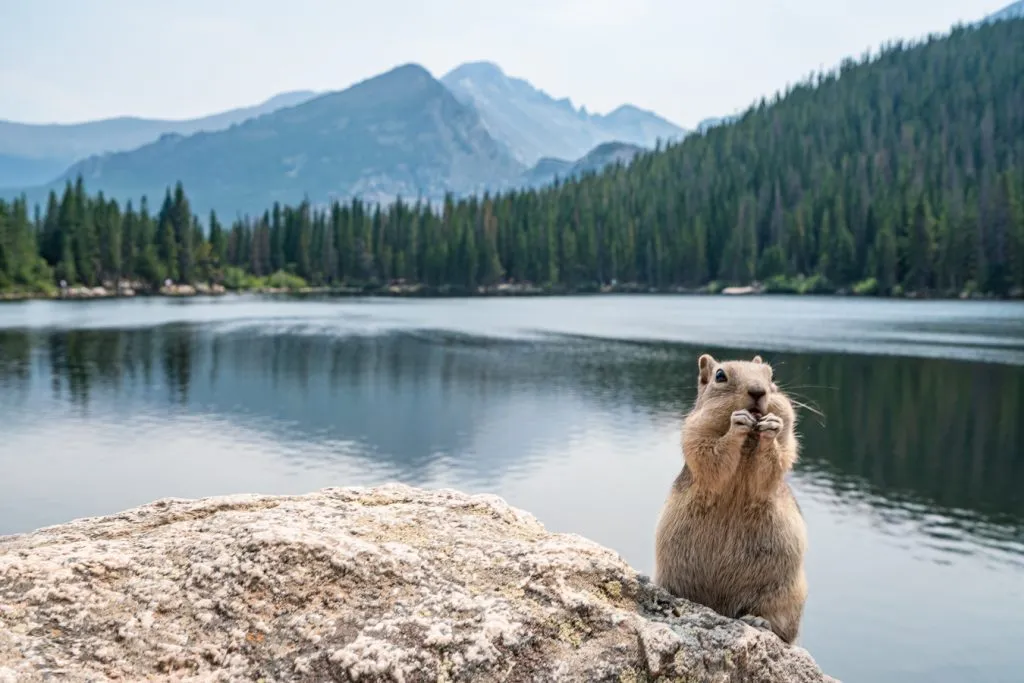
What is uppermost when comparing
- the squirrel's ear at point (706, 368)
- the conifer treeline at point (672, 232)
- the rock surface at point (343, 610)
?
the conifer treeline at point (672, 232)

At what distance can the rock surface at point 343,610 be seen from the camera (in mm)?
3191

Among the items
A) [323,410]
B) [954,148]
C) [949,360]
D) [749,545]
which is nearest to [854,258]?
[954,148]

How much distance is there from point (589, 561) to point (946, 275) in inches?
→ 4829

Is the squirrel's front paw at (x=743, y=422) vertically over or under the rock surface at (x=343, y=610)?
over

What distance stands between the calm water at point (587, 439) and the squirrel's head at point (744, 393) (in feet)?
32.1

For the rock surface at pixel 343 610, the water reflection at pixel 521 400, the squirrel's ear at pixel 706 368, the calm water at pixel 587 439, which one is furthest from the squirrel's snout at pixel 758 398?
the water reflection at pixel 521 400

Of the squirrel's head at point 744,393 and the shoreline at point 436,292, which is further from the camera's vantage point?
the shoreline at point 436,292

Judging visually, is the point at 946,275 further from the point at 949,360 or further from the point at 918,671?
the point at 918,671

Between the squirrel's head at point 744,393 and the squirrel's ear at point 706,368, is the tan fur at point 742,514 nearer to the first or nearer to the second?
the squirrel's head at point 744,393

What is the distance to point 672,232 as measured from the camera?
161625mm

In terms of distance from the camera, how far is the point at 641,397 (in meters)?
36.3

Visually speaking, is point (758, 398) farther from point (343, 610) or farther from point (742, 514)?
point (343, 610)

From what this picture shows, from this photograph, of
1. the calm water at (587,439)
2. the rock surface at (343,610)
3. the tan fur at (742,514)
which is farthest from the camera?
the calm water at (587,439)

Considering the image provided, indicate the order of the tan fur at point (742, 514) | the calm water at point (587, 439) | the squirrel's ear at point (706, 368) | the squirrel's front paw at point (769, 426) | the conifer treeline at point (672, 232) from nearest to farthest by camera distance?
the squirrel's front paw at point (769, 426) < the tan fur at point (742, 514) < the squirrel's ear at point (706, 368) < the calm water at point (587, 439) < the conifer treeline at point (672, 232)
